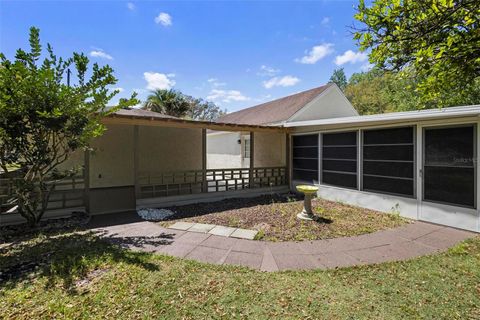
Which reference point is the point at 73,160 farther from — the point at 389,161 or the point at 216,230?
the point at 389,161

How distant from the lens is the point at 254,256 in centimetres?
417

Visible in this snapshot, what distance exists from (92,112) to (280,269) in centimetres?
505

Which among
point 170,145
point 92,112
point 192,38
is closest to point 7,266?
point 92,112

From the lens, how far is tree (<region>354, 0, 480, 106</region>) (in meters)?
2.80

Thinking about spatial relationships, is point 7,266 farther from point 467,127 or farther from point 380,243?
point 467,127

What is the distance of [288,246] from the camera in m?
4.62

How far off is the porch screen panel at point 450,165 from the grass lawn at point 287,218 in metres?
1.17

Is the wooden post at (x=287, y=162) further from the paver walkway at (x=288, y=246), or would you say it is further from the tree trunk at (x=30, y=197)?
the tree trunk at (x=30, y=197)

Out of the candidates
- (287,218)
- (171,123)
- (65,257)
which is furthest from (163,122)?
(287,218)

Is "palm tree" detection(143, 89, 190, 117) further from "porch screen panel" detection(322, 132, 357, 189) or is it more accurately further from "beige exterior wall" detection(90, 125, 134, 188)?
"porch screen panel" detection(322, 132, 357, 189)

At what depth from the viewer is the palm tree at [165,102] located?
741 inches

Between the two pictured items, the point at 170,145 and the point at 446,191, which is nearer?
the point at 446,191

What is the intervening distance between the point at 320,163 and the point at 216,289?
7.14 metres

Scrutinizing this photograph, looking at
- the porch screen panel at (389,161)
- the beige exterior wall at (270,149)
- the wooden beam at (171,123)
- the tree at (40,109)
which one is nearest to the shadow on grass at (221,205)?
the beige exterior wall at (270,149)
